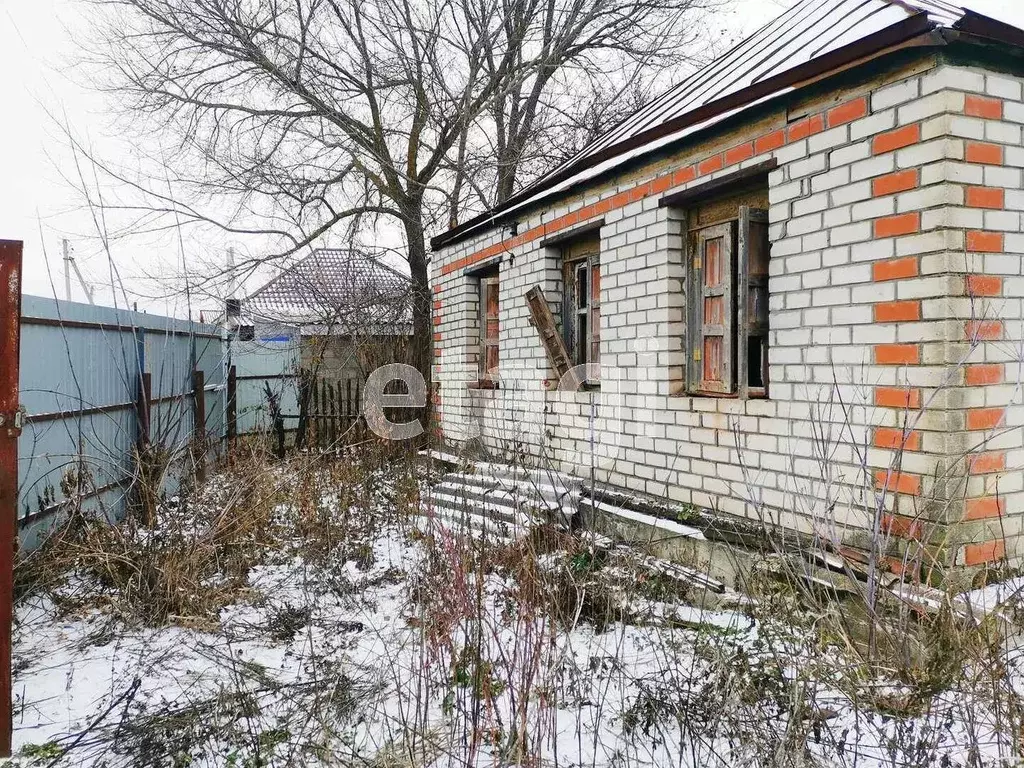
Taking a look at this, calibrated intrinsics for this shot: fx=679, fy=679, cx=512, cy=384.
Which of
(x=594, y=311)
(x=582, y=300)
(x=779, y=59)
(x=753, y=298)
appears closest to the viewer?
(x=753, y=298)

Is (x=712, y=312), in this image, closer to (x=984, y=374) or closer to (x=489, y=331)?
(x=984, y=374)

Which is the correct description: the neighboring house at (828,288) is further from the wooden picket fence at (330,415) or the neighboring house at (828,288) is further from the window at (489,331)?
the wooden picket fence at (330,415)

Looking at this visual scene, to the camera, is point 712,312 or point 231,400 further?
point 231,400

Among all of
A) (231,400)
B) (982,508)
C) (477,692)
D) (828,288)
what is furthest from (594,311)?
(231,400)

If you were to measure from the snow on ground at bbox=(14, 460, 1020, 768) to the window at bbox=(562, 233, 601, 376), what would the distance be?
2243 mm

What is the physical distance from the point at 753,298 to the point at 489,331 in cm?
384

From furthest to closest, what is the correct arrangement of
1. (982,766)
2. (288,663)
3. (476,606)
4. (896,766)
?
(288,663) → (476,606) → (896,766) → (982,766)

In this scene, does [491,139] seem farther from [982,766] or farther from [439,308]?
[982,766]

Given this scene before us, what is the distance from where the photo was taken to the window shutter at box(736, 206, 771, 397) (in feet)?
12.5

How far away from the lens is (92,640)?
3543mm

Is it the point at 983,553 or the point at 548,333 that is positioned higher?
the point at 548,333

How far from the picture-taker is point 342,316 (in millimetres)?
10367

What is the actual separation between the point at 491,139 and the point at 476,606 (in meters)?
12.3

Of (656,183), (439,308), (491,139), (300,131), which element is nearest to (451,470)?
(439,308)
